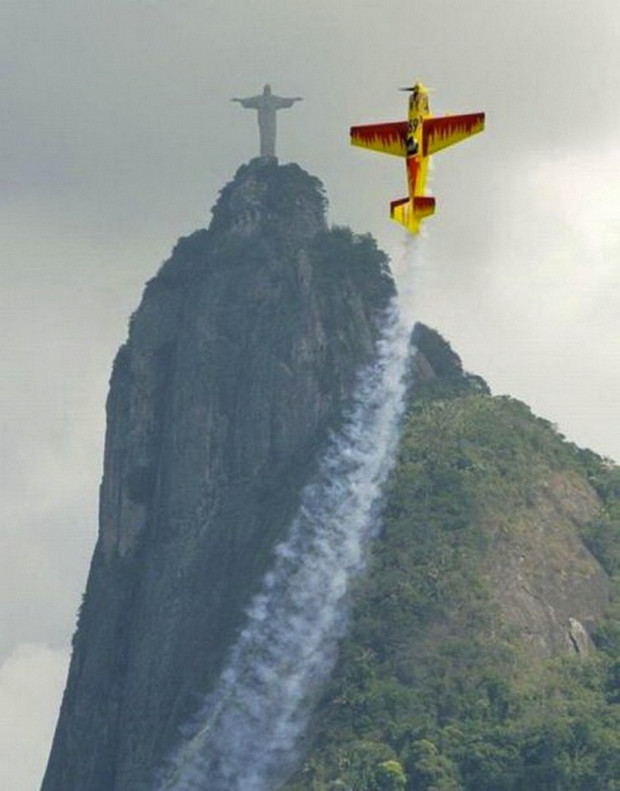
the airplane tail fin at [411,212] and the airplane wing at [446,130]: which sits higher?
the airplane wing at [446,130]

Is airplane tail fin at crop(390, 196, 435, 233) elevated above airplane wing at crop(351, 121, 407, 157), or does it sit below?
below

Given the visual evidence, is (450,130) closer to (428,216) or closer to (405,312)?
(428,216)

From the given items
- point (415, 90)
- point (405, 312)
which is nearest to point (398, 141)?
point (415, 90)
